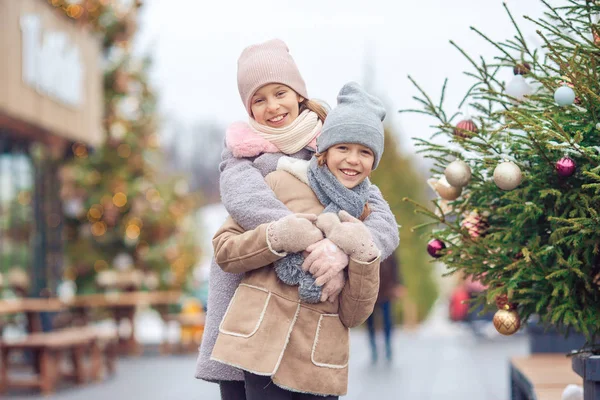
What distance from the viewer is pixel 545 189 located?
3.28 metres

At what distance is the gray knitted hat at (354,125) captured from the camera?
8.56ft

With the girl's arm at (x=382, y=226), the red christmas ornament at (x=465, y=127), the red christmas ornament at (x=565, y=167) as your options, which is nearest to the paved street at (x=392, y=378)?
the red christmas ornament at (x=465, y=127)

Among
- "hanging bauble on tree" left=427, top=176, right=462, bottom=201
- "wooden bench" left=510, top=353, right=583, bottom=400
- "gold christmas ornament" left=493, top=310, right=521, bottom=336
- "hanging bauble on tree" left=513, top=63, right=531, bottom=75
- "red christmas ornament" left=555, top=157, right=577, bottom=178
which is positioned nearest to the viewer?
"red christmas ornament" left=555, top=157, right=577, bottom=178

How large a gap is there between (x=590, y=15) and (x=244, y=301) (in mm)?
1855

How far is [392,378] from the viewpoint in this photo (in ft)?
29.9

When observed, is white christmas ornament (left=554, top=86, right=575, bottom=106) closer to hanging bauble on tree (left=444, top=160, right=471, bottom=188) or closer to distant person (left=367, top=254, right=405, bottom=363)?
hanging bauble on tree (left=444, top=160, right=471, bottom=188)

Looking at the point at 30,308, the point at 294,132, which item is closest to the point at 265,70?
the point at 294,132

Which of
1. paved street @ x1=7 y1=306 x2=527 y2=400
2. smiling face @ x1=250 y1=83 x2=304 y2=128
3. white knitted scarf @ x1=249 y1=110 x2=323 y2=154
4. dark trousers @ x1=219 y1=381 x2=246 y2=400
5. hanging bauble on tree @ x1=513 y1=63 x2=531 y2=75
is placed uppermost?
hanging bauble on tree @ x1=513 y1=63 x2=531 y2=75

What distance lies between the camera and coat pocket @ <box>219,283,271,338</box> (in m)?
2.61

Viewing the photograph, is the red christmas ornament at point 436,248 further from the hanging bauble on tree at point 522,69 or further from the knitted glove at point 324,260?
the knitted glove at point 324,260

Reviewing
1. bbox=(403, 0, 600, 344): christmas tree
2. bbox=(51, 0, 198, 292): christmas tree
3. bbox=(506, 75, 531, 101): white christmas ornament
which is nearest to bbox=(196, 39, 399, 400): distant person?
bbox=(403, 0, 600, 344): christmas tree

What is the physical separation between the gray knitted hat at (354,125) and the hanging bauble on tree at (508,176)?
746 millimetres

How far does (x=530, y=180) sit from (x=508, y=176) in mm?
109

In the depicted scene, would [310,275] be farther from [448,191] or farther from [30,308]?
[30,308]
